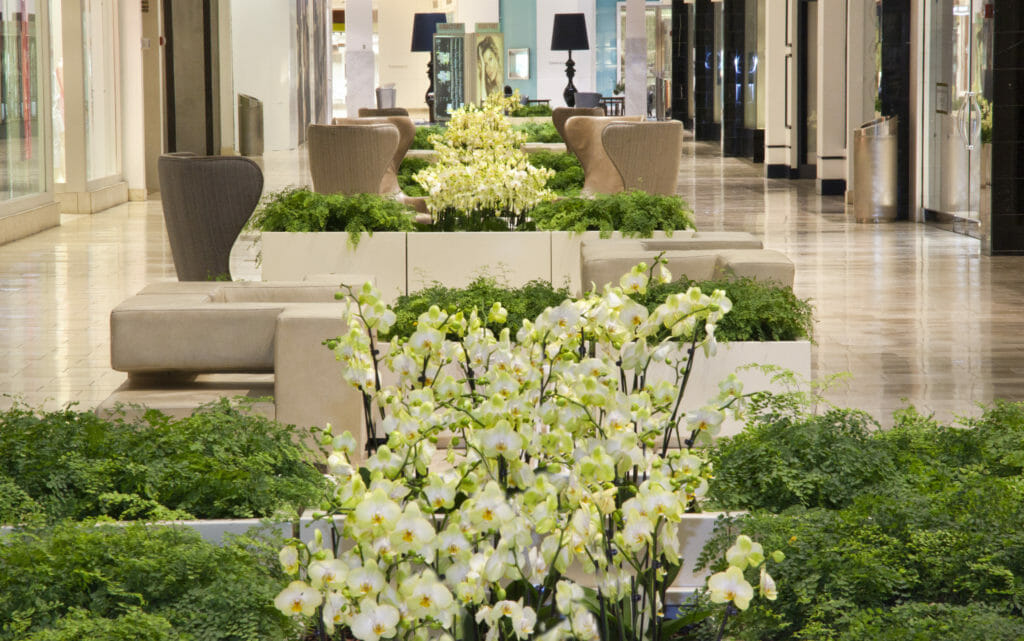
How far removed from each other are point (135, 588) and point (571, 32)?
2060 centimetres

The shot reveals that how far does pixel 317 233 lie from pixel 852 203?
9.42 m

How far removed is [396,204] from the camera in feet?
22.7

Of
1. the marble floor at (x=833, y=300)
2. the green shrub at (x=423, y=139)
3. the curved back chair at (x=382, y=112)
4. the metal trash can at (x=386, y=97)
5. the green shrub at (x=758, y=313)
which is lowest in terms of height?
the marble floor at (x=833, y=300)

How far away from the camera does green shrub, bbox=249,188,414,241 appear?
6.71m

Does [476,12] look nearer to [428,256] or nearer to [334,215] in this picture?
[334,215]

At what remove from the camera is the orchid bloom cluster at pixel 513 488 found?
1.50 meters

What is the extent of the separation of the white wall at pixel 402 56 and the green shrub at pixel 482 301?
30.9 metres

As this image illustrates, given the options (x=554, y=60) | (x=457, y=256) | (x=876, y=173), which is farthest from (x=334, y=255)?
(x=554, y=60)

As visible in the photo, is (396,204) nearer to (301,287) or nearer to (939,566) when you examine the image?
(301,287)

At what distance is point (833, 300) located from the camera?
8.36 m

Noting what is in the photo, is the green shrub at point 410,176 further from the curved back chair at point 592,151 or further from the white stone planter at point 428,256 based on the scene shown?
the white stone planter at point 428,256

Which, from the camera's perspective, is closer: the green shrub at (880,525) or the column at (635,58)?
the green shrub at (880,525)

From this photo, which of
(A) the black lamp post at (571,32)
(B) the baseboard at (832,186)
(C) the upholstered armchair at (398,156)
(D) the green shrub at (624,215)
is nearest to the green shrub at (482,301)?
(D) the green shrub at (624,215)

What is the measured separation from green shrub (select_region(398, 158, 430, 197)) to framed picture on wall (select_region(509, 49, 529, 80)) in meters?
16.3
